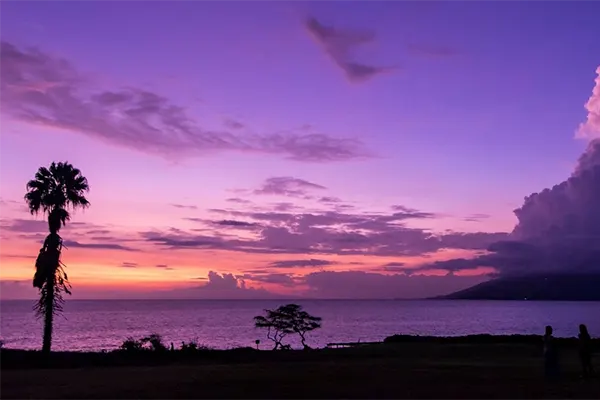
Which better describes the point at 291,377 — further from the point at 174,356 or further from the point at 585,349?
the point at 174,356

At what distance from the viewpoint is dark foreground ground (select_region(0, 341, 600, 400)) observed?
73.3 ft

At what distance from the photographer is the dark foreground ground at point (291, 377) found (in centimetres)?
2233

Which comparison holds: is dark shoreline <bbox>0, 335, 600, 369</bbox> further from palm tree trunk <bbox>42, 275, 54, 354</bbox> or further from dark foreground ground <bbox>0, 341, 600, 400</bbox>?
palm tree trunk <bbox>42, 275, 54, 354</bbox>

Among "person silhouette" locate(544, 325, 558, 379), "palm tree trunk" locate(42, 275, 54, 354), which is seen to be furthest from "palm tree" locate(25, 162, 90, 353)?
"person silhouette" locate(544, 325, 558, 379)

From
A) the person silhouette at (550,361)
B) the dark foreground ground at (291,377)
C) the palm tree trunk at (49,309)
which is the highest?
the palm tree trunk at (49,309)

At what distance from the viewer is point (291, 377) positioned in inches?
1064

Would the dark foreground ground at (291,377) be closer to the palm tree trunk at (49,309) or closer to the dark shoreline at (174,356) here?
the dark shoreline at (174,356)

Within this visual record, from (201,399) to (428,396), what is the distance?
7216 mm

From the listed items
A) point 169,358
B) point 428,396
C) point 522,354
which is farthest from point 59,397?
point 522,354

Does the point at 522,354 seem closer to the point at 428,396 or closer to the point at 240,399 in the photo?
the point at 428,396

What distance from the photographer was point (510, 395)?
21.8m

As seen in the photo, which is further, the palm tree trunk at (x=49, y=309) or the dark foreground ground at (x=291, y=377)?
the palm tree trunk at (x=49, y=309)

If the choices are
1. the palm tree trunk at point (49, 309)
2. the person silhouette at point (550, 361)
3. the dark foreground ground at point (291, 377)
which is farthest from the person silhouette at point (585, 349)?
the palm tree trunk at point (49, 309)

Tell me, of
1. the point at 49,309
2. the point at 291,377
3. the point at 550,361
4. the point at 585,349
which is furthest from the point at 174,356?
the point at 585,349
